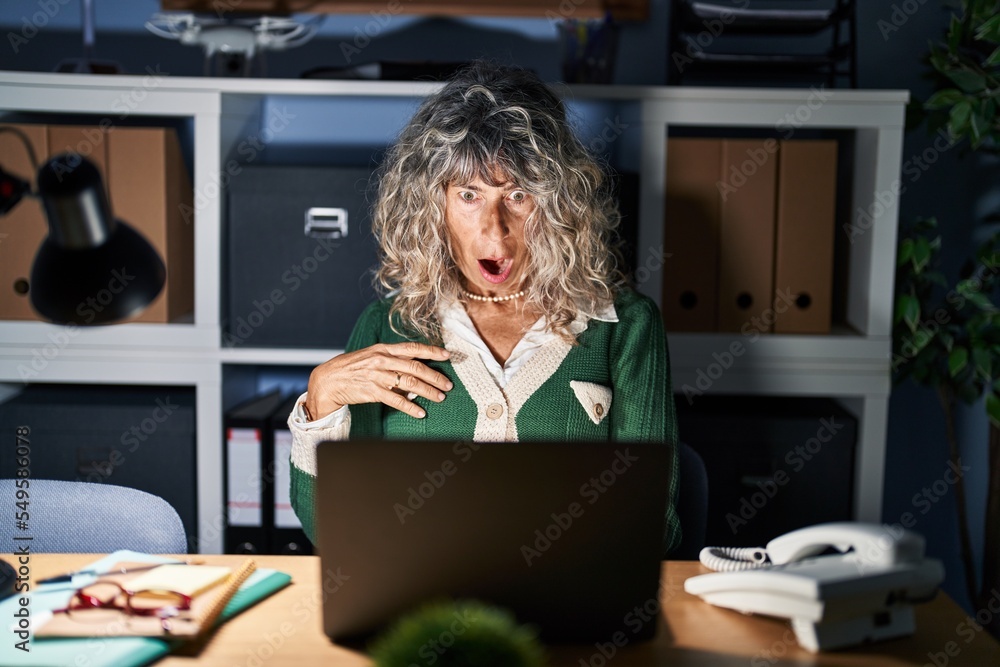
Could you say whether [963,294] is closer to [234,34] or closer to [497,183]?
[497,183]

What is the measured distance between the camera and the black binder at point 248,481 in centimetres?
204

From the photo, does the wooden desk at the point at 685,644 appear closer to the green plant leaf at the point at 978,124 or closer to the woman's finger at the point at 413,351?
the woman's finger at the point at 413,351

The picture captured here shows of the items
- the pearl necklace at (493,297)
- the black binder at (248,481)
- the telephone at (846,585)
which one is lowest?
the black binder at (248,481)

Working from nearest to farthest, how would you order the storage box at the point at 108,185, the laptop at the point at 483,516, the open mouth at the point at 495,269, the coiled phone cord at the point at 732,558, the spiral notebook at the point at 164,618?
the laptop at the point at 483,516 → the spiral notebook at the point at 164,618 → the coiled phone cord at the point at 732,558 → the open mouth at the point at 495,269 → the storage box at the point at 108,185

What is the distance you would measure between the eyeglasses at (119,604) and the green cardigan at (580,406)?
0.45 m

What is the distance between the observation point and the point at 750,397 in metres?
2.28

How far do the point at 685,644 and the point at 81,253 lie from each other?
743 mm

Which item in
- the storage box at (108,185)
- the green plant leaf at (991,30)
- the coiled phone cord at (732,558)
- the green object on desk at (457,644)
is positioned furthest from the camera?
the storage box at (108,185)

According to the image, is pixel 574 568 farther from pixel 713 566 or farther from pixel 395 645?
pixel 713 566

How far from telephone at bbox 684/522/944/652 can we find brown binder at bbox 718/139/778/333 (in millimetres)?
1074

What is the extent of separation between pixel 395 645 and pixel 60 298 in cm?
43

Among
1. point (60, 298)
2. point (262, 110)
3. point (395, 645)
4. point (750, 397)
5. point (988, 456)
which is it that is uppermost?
point (262, 110)

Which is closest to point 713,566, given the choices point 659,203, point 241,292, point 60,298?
point 60,298

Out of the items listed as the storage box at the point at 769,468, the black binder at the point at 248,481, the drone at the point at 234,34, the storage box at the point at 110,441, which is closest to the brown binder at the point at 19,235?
the storage box at the point at 110,441
